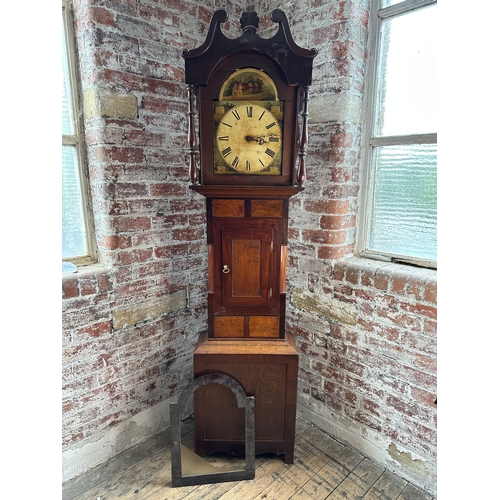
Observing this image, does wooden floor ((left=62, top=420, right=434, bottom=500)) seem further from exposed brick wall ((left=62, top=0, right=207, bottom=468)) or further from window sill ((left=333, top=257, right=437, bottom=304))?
window sill ((left=333, top=257, right=437, bottom=304))

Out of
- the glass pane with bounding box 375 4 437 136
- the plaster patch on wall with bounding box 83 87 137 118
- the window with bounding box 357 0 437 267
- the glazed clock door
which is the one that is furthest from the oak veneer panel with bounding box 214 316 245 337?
the glass pane with bounding box 375 4 437 136

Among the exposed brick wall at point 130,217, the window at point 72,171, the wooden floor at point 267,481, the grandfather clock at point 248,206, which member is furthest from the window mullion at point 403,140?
the wooden floor at point 267,481

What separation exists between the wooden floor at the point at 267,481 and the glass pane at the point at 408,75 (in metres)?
1.69

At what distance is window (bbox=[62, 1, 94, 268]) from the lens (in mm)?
1681

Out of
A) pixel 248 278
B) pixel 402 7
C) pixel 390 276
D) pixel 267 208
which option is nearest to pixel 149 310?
pixel 248 278

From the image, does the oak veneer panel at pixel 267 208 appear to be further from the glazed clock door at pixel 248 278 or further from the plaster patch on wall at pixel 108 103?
the plaster patch on wall at pixel 108 103

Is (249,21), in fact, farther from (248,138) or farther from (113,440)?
(113,440)

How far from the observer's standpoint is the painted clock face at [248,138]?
4.93 ft

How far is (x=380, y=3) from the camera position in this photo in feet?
5.81

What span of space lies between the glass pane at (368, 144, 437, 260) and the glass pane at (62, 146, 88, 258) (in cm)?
151

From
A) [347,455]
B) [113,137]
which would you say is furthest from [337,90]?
[347,455]

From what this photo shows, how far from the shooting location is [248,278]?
1.69 metres
